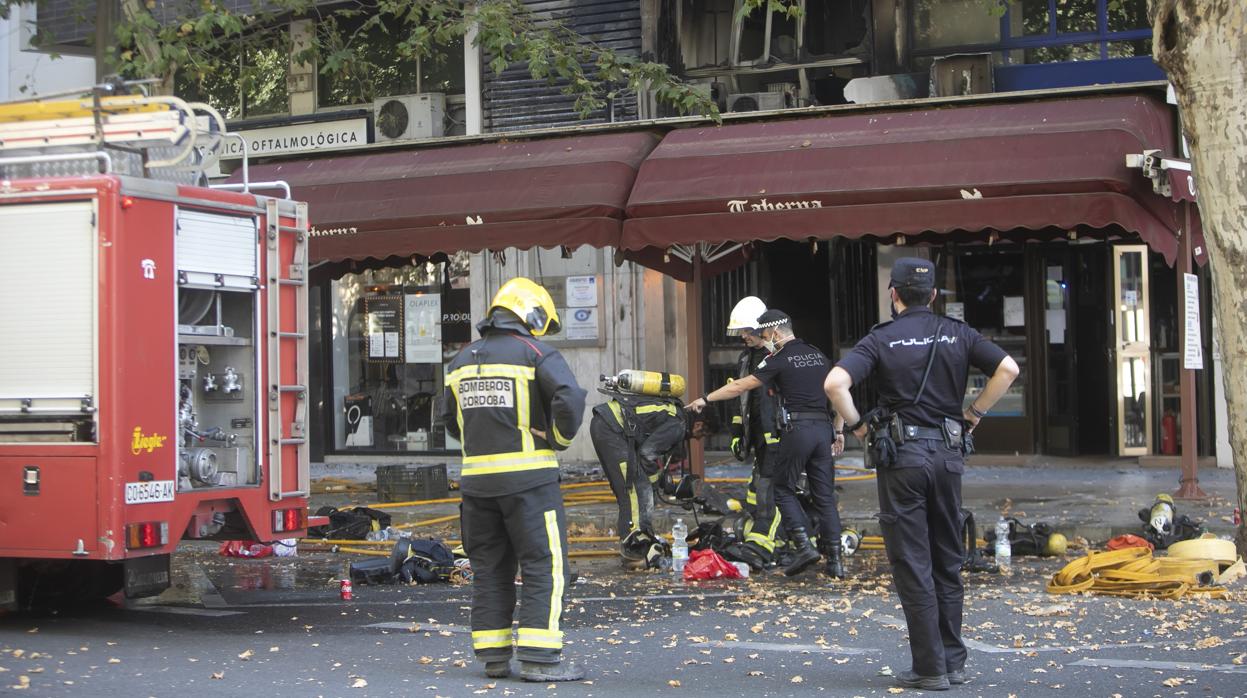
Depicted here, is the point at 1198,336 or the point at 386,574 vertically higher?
the point at 1198,336

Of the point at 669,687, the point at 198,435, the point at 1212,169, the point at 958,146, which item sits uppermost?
the point at 958,146

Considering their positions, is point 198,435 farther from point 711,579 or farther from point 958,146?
point 958,146

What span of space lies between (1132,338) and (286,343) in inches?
411

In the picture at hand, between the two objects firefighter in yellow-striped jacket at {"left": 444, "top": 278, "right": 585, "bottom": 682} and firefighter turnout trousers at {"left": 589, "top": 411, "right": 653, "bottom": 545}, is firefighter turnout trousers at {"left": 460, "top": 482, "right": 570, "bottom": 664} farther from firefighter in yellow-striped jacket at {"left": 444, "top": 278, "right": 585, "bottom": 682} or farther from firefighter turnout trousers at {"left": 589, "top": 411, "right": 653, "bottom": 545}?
firefighter turnout trousers at {"left": 589, "top": 411, "right": 653, "bottom": 545}

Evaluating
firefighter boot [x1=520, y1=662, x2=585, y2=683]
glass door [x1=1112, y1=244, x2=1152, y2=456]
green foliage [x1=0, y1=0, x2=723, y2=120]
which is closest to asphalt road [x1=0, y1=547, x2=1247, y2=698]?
firefighter boot [x1=520, y1=662, x2=585, y2=683]

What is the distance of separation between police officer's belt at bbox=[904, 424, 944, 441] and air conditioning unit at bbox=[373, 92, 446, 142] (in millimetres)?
12663

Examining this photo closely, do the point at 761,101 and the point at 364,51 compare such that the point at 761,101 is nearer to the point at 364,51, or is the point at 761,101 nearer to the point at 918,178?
the point at 918,178

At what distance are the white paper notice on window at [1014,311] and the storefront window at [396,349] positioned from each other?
644 centimetres

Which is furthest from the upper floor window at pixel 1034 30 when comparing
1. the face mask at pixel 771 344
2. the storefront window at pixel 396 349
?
the face mask at pixel 771 344

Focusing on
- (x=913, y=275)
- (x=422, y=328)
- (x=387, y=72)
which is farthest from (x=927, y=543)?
(x=387, y=72)

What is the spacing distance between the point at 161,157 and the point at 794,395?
4.37m

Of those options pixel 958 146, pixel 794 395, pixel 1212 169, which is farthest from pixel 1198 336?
pixel 1212 169

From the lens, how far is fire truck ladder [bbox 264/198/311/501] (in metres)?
9.01

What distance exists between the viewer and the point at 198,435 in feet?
28.5
